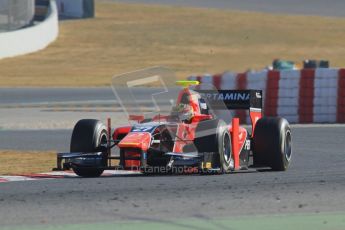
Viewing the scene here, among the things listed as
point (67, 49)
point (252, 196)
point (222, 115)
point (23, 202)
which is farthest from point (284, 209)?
point (67, 49)

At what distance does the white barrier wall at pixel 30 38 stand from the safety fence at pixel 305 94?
15.7 metres

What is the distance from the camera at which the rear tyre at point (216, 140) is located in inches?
458

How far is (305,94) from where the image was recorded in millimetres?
20000

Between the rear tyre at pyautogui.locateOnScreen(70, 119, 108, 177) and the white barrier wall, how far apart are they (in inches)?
891

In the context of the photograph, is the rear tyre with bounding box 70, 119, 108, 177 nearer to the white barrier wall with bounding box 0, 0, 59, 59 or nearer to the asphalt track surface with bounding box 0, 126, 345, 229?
the asphalt track surface with bounding box 0, 126, 345, 229

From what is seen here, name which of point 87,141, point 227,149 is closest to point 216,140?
point 227,149

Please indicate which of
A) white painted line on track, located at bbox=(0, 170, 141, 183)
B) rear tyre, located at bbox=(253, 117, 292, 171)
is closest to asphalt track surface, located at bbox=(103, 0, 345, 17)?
rear tyre, located at bbox=(253, 117, 292, 171)

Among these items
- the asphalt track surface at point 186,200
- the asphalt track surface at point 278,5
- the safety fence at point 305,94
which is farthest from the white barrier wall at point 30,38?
the asphalt track surface at point 186,200

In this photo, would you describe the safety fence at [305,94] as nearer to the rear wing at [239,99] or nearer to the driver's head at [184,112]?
the rear wing at [239,99]

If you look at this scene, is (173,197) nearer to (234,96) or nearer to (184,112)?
(184,112)

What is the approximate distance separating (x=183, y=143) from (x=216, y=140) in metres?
0.51

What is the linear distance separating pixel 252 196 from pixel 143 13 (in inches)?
1558

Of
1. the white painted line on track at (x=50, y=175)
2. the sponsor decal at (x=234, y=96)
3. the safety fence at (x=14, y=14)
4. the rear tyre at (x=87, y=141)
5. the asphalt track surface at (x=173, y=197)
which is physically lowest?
the white painted line on track at (x=50, y=175)

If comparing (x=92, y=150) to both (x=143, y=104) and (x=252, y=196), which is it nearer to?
(x=252, y=196)
